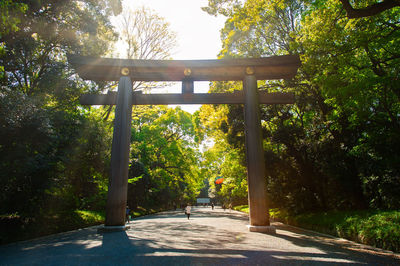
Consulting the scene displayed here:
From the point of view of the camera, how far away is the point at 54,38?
42.8 feet

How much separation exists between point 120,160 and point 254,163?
5.25 m

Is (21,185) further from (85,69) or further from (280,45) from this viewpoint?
(280,45)

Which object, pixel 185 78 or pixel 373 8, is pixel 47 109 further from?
pixel 373 8

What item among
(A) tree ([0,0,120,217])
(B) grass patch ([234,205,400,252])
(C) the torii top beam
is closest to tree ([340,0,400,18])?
(C) the torii top beam

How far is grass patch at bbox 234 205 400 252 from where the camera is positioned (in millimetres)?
7082

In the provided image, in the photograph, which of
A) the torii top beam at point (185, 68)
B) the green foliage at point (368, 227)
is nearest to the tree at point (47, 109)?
the torii top beam at point (185, 68)

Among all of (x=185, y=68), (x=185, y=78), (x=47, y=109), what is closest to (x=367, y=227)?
(x=185, y=78)

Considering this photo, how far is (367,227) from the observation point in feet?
26.9

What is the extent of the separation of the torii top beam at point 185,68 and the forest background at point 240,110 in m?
1.28

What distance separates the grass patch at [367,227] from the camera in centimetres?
708

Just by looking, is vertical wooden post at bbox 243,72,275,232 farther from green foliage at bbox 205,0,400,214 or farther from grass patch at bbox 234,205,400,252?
grass patch at bbox 234,205,400,252

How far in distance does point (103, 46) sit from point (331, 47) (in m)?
13.0

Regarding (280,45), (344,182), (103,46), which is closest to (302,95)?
(280,45)

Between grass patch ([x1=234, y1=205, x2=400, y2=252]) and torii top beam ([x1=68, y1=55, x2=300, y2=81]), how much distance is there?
6.49 meters
